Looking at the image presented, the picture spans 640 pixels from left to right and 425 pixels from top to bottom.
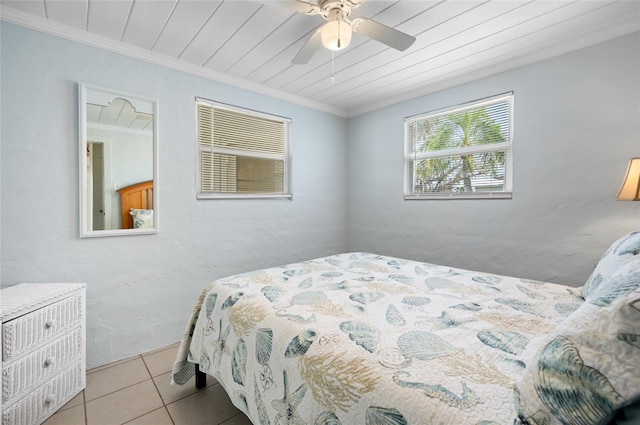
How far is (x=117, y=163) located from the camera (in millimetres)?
2131

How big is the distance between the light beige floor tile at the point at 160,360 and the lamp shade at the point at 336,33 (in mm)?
2428

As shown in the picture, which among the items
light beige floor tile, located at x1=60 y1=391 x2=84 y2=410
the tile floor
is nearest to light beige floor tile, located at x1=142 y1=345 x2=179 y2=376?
the tile floor

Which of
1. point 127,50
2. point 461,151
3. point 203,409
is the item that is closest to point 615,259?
point 461,151

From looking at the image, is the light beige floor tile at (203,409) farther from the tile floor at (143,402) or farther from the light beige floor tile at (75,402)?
the light beige floor tile at (75,402)

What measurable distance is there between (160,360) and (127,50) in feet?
7.72

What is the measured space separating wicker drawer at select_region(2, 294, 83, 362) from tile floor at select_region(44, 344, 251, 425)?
0.44 metres

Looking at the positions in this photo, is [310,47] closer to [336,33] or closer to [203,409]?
[336,33]

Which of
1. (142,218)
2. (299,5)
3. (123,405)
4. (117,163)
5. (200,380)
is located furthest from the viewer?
(142,218)

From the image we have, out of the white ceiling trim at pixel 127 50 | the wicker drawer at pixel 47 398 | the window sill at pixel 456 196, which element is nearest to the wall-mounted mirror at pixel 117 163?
the white ceiling trim at pixel 127 50

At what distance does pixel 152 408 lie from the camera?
1.66 meters

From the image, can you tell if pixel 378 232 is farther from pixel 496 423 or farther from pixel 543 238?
pixel 496 423

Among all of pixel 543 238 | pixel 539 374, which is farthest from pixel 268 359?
pixel 543 238

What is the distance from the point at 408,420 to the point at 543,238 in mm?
2178

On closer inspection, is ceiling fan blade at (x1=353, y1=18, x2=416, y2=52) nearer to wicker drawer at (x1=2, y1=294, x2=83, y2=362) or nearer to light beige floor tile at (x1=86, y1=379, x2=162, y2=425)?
wicker drawer at (x1=2, y1=294, x2=83, y2=362)
